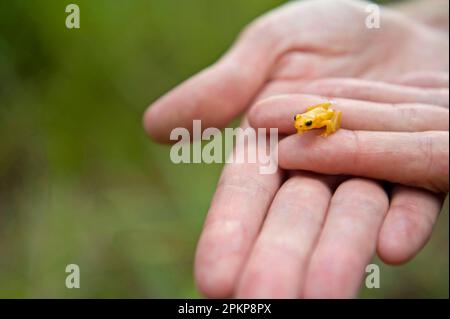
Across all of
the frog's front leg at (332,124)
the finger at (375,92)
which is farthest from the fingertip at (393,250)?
the finger at (375,92)

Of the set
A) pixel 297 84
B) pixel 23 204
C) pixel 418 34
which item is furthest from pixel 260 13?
pixel 23 204

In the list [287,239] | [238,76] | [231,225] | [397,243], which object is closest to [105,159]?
[238,76]

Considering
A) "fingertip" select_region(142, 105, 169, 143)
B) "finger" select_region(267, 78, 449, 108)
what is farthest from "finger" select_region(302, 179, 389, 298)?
"fingertip" select_region(142, 105, 169, 143)

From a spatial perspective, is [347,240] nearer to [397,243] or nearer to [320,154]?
[397,243]

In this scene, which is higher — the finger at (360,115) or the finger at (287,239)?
the finger at (360,115)

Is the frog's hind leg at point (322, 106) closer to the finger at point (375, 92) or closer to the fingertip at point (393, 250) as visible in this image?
the finger at point (375, 92)
